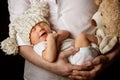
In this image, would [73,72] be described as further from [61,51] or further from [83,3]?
[83,3]

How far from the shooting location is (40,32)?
1.01m

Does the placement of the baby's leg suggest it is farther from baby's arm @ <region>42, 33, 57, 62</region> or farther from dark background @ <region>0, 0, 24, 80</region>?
dark background @ <region>0, 0, 24, 80</region>

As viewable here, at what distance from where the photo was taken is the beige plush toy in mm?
1004

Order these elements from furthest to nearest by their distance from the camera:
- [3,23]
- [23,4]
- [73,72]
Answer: [3,23] → [23,4] → [73,72]

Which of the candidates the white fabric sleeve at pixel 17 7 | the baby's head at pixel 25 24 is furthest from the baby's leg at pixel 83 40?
the white fabric sleeve at pixel 17 7

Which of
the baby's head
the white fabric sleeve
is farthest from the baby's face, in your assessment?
the white fabric sleeve

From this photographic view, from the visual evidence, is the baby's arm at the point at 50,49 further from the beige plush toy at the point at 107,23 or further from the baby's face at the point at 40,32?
the beige plush toy at the point at 107,23

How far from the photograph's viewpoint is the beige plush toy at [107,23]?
1.00 meters

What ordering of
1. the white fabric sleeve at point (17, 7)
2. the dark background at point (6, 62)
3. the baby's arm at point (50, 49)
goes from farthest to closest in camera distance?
the dark background at point (6, 62) → the white fabric sleeve at point (17, 7) → the baby's arm at point (50, 49)

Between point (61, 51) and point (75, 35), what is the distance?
0.32 ft

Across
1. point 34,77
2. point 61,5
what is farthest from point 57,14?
point 34,77

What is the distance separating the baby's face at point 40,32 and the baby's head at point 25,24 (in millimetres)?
14

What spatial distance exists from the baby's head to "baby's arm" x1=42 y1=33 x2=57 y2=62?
95 mm

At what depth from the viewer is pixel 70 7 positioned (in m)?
1.04
